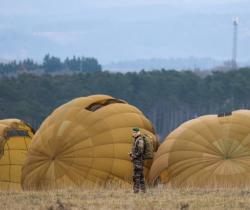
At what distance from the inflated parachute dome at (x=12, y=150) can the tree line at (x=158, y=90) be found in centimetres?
11612

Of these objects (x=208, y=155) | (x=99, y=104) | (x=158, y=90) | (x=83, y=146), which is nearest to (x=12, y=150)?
(x=99, y=104)

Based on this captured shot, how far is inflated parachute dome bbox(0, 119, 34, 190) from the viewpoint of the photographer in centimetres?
4588

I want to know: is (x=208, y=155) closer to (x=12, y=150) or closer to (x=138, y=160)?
(x=138, y=160)

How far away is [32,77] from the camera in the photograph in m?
174

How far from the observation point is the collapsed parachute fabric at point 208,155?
36.0 metres

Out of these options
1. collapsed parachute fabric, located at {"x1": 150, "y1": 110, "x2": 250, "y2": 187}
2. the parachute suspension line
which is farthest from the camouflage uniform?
the parachute suspension line

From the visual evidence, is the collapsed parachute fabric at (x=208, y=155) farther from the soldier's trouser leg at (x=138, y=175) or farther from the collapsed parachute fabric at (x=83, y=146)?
the soldier's trouser leg at (x=138, y=175)

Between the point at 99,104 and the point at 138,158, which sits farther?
the point at 99,104

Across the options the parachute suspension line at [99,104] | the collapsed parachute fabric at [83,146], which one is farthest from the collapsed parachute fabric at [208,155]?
the parachute suspension line at [99,104]

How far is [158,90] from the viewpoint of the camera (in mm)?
176750

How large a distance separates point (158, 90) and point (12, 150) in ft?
428

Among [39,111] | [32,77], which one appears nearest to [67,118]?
[39,111]

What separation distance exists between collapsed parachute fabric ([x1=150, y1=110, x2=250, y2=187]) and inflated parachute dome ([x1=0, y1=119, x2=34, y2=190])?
9.74m

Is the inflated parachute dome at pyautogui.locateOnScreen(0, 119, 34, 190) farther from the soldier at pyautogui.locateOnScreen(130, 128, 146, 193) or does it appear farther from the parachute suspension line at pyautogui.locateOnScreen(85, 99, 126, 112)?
the soldier at pyautogui.locateOnScreen(130, 128, 146, 193)
